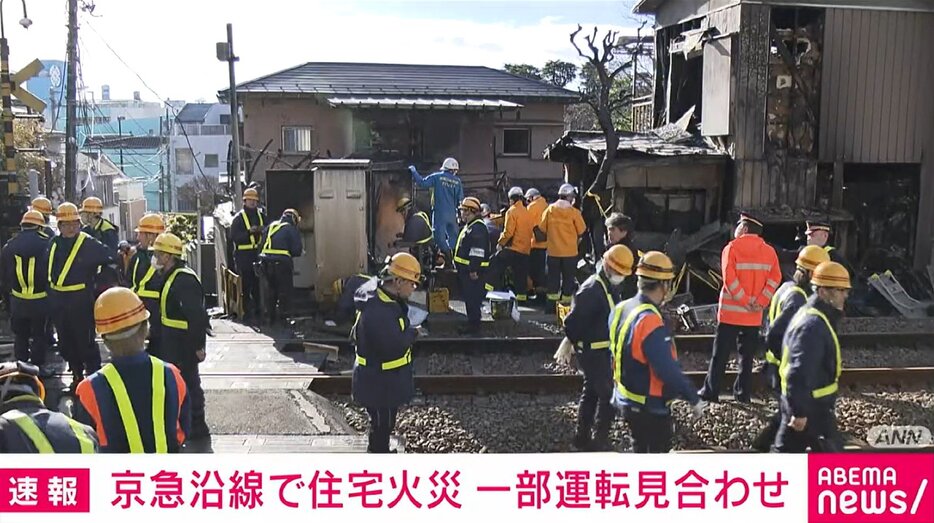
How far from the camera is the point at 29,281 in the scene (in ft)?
27.3

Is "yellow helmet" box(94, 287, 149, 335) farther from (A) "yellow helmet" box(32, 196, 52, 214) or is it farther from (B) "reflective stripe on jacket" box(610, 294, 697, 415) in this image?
(A) "yellow helmet" box(32, 196, 52, 214)

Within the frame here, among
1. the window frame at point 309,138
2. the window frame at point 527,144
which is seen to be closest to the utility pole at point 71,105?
the window frame at point 309,138

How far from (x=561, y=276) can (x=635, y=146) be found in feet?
9.98

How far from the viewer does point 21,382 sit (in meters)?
3.74

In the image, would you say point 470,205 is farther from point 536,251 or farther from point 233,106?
point 233,106

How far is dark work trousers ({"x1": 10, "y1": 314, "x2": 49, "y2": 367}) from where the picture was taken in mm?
8492

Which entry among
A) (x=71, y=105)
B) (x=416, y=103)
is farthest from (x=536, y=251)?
(x=71, y=105)

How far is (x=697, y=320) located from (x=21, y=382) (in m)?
9.20

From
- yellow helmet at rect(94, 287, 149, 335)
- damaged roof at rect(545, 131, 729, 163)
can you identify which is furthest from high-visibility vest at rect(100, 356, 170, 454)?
damaged roof at rect(545, 131, 729, 163)

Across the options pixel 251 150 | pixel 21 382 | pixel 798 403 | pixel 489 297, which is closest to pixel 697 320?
pixel 489 297

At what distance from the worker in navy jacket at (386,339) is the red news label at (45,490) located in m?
2.09

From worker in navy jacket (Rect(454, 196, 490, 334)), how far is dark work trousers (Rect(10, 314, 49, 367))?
194 inches

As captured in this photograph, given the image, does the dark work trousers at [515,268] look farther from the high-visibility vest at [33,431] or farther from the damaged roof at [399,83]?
the damaged roof at [399,83]

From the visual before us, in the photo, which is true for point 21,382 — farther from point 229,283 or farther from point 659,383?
point 229,283
